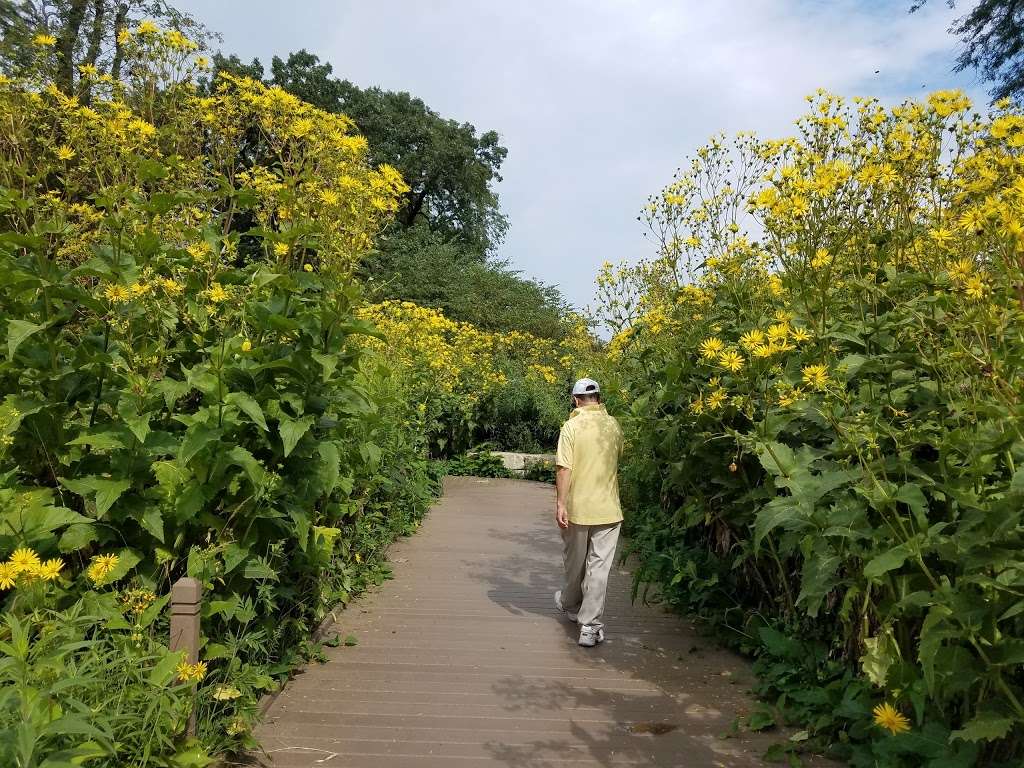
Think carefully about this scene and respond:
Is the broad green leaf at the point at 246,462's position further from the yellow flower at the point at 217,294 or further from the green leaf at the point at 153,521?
the yellow flower at the point at 217,294

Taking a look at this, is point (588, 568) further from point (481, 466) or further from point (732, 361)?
point (481, 466)

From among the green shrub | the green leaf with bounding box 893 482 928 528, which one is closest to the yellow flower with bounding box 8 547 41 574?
the green leaf with bounding box 893 482 928 528

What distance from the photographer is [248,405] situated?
9.77 ft

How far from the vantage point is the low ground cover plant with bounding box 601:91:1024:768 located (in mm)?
2324

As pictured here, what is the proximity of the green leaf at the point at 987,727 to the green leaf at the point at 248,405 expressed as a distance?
2483 millimetres

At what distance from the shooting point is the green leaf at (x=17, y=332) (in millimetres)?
2744

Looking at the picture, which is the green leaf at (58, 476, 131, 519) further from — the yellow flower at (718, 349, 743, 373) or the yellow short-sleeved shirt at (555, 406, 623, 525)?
the yellow short-sleeved shirt at (555, 406, 623, 525)

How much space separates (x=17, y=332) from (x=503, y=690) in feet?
9.05

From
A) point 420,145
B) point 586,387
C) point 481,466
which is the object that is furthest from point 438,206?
point 586,387

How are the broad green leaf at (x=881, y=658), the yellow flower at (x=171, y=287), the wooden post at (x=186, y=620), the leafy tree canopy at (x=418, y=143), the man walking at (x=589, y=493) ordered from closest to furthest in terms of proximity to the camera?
the broad green leaf at (x=881, y=658) → the wooden post at (x=186, y=620) → the yellow flower at (x=171, y=287) → the man walking at (x=589, y=493) → the leafy tree canopy at (x=418, y=143)

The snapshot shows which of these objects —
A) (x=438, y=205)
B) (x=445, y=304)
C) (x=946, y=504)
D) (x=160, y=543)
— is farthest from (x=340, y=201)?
(x=438, y=205)

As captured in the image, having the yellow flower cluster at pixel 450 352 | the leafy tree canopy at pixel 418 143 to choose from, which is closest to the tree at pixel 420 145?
the leafy tree canopy at pixel 418 143

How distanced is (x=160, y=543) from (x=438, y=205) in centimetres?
3397

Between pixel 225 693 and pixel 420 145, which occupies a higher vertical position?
pixel 420 145
